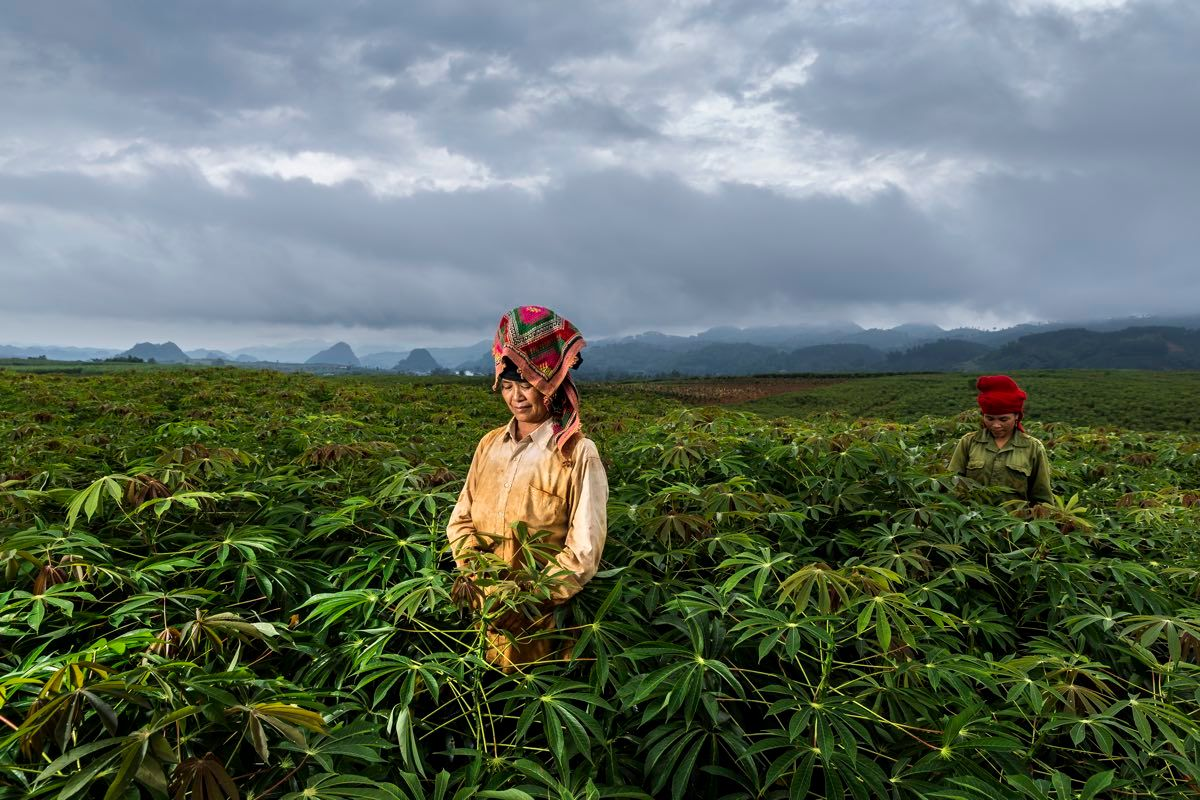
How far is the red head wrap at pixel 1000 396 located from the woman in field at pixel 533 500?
3.65m

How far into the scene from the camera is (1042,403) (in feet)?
87.9

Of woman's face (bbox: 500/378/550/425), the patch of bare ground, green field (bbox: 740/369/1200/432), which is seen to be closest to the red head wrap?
woman's face (bbox: 500/378/550/425)

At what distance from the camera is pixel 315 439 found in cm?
488

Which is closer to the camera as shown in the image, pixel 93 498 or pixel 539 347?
pixel 539 347

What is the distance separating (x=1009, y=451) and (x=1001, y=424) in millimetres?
231

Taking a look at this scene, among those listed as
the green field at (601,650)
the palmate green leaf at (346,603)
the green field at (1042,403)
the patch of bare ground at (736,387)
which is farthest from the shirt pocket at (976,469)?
the patch of bare ground at (736,387)

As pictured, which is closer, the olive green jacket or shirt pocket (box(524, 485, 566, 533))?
shirt pocket (box(524, 485, 566, 533))

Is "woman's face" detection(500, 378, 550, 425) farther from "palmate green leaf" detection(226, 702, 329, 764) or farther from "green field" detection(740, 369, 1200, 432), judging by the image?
"green field" detection(740, 369, 1200, 432)

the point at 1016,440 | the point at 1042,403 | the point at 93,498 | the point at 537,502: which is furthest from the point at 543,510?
the point at 1042,403

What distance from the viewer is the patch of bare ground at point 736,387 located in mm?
40375

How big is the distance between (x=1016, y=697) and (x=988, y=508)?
1937 mm

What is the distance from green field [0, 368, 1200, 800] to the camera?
4.94 feet

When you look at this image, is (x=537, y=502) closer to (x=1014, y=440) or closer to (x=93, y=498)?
(x=93, y=498)

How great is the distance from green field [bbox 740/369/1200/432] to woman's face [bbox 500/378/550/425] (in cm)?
1794
